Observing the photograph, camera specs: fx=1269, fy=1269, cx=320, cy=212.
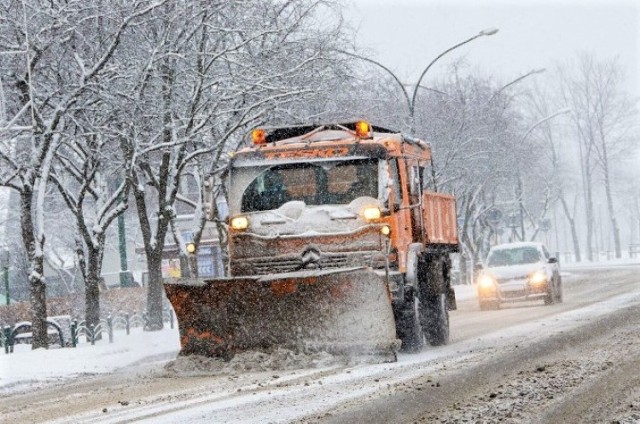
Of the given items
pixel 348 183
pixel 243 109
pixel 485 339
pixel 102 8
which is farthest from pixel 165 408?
pixel 243 109

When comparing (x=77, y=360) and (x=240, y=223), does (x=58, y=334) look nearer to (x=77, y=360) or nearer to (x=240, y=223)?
(x=77, y=360)

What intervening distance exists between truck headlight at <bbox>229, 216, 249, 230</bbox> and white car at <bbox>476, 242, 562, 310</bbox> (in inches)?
548

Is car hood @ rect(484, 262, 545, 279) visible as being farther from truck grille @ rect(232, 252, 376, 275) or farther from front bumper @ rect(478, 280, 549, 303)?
truck grille @ rect(232, 252, 376, 275)

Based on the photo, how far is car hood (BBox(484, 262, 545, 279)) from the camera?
93.8ft

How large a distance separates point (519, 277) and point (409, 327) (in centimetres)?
1259

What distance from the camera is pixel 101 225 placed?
1046 inches

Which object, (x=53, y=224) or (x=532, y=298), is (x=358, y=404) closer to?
(x=532, y=298)

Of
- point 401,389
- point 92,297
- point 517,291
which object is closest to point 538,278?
point 517,291

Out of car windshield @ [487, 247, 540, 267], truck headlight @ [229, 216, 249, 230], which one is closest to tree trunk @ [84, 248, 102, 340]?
car windshield @ [487, 247, 540, 267]

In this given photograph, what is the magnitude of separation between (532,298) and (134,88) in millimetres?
10786

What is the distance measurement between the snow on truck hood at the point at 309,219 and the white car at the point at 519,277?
13.6 m

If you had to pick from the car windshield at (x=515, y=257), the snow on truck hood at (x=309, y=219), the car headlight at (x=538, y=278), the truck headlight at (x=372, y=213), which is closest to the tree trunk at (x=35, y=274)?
the snow on truck hood at (x=309, y=219)

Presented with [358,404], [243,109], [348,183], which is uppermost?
[243,109]

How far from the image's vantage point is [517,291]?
28531 mm
